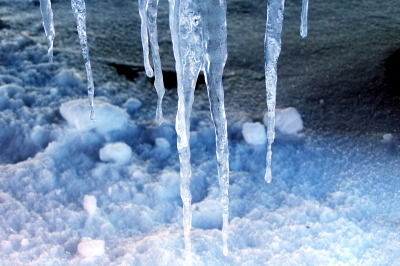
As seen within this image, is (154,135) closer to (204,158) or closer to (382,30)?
(204,158)

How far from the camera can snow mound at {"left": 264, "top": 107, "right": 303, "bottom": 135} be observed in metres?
2.09

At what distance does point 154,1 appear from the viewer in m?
1.62

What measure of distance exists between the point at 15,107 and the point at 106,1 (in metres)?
1.50

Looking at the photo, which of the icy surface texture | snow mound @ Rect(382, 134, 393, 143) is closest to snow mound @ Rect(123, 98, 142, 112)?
the icy surface texture

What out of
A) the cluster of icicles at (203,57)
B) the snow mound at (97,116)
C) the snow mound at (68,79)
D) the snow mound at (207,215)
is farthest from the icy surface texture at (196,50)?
the snow mound at (68,79)

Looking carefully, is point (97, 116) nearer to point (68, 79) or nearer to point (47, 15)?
point (68, 79)

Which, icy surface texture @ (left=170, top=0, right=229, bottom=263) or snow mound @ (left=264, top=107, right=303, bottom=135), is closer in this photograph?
icy surface texture @ (left=170, top=0, right=229, bottom=263)

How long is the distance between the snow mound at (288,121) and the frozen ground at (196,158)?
5cm

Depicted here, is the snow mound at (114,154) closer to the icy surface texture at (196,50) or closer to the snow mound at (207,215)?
the snow mound at (207,215)

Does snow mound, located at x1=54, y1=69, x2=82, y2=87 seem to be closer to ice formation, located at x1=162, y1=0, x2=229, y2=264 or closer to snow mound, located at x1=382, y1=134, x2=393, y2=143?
ice formation, located at x1=162, y1=0, x2=229, y2=264

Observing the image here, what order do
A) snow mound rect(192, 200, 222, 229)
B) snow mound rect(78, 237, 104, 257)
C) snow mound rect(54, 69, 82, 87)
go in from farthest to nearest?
snow mound rect(54, 69, 82, 87) < snow mound rect(192, 200, 222, 229) < snow mound rect(78, 237, 104, 257)

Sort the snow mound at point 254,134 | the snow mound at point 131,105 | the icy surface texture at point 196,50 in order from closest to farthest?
the icy surface texture at point 196,50
the snow mound at point 254,134
the snow mound at point 131,105

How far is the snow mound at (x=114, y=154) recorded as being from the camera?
1.89 meters

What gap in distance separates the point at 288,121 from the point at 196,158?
47 cm
